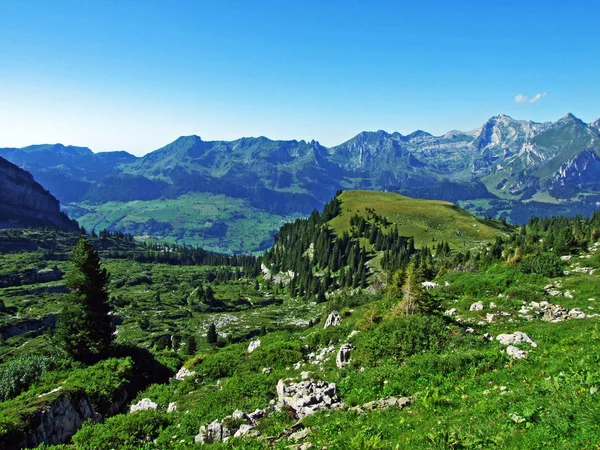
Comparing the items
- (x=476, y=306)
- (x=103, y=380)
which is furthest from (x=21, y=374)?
(x=476, y=306)

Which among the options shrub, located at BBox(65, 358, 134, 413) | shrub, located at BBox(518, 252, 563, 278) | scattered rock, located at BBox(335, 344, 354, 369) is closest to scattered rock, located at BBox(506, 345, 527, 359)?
scattered rock, located at BBox(335, 344, 354, 369)

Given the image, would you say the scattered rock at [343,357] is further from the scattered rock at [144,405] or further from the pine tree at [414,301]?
the scattered rock at [144,405]

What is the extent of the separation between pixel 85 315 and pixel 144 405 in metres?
16.8

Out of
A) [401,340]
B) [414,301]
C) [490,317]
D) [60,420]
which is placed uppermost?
[414,301]

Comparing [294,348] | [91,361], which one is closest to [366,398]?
[294,348]

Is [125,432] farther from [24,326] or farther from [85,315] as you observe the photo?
[24,326]

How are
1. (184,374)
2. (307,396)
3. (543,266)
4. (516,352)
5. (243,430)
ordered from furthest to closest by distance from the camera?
(543,266) → (184,374) → (516,352) → (307,396) → (243,430)

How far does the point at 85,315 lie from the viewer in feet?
127

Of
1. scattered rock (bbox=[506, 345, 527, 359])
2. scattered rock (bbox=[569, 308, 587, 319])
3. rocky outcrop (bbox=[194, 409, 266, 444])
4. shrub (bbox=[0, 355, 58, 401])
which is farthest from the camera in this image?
shrub (bbox=[0, 355, 58, 401])

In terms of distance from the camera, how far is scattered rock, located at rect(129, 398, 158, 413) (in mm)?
26411

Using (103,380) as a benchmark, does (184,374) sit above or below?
below

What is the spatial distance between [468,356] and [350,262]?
147 metres

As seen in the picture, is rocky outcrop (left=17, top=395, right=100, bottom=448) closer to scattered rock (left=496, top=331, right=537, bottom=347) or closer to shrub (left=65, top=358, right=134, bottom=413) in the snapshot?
shrub (left=65, top=358, right=134, bottom=413)

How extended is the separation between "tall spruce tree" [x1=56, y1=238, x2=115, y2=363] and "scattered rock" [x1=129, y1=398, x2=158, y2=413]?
1242 centimetres
